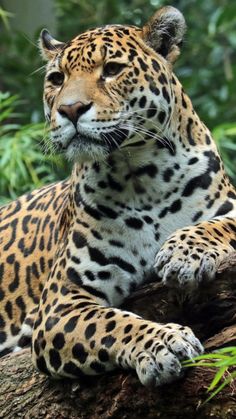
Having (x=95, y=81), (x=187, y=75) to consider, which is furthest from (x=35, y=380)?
(x=187, y=75)

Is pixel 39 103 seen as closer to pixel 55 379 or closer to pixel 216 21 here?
pixel 216 21

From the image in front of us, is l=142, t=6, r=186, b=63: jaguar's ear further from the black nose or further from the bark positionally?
the bark

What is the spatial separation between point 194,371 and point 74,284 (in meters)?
1.33

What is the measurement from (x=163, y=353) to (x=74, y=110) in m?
1.53

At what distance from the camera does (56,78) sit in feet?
24.5

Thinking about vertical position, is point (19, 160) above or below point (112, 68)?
below

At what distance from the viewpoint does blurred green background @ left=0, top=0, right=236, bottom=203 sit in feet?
53.8

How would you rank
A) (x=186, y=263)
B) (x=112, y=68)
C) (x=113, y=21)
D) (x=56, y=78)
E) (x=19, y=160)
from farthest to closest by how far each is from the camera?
(x=113, y=21) → (x=19, y=160) → (x=56, y=78) → (x=112, y=68) → (x=186, y=263)

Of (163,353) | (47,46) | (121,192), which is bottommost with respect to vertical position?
(163,353)

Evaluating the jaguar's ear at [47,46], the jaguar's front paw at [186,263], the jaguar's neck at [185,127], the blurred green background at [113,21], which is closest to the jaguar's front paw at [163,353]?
the jaguar's front paw at [186,263]

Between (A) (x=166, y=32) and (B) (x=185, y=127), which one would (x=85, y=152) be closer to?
(B) (x=185, y=127)

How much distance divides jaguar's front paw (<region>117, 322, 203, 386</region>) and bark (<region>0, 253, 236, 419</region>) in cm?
16

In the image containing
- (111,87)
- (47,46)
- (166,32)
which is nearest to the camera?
(111,87)

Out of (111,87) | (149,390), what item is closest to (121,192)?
(111,87)
